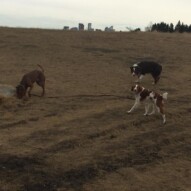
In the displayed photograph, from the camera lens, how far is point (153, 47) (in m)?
25.7

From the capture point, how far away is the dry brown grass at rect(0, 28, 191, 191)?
9.39 meters

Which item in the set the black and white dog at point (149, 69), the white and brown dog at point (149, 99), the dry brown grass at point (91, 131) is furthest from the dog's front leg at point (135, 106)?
the black and white dog at point (149, 69)

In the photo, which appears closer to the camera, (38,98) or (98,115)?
(98,115)

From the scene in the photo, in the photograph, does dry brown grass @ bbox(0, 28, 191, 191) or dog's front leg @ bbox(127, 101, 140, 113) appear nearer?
dry brown grass @ bbox(0, 28, 191, 191)

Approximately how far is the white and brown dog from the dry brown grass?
0.90 ft

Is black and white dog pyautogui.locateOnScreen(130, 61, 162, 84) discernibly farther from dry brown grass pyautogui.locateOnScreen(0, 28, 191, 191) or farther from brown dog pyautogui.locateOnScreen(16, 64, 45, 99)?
brown dog pyautogui.locateOnScreen(16, 64, 45, 99)

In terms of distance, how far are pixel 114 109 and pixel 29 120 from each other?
2372mm

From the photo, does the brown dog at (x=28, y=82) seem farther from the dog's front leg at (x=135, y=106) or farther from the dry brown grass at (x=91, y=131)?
the dog's front leg at (x=135, y=106)

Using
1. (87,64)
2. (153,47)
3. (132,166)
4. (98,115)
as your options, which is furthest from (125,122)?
(153,47)

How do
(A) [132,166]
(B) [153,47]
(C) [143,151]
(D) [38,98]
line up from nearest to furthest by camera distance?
1. (A) [132,166]
2. (C) [143,151]
3. (D) [38,98]
4. (B) [153,47]

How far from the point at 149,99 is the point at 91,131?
6.39 ft

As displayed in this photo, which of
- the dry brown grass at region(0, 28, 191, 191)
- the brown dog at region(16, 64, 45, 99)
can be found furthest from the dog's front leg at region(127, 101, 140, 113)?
the brown dog at region(16, 64, 45, 99)

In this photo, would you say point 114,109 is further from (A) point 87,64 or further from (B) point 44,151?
(A) point 87,64

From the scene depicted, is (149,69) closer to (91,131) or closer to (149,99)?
(149,99)
